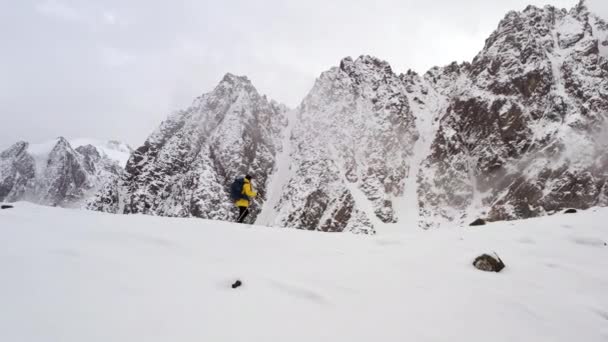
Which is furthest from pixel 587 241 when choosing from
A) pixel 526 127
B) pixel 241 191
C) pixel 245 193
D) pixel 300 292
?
pixel 526 127

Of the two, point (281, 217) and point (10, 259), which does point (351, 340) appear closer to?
point (10, 259)

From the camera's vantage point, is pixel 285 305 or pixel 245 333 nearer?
pixel 245 333

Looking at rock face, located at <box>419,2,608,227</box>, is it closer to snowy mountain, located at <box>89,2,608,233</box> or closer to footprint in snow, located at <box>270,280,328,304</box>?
snowy mountain, located at <box>89,2,608,233</box>

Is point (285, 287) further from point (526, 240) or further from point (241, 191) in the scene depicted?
point (241, 191)

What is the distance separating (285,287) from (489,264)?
4.27 m

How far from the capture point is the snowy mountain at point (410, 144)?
115 meters

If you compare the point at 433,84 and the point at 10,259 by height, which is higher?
the point at 433,84

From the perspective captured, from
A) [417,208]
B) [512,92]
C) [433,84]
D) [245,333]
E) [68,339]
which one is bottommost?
[68,339]

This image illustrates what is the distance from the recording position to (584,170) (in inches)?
4117

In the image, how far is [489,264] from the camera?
6891 mm

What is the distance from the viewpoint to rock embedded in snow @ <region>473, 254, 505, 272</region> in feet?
22.5

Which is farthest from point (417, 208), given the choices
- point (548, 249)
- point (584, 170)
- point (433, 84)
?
point (548, 249)

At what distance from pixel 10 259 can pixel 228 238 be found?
13.9 feet

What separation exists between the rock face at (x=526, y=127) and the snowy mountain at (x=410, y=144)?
0.45 m
